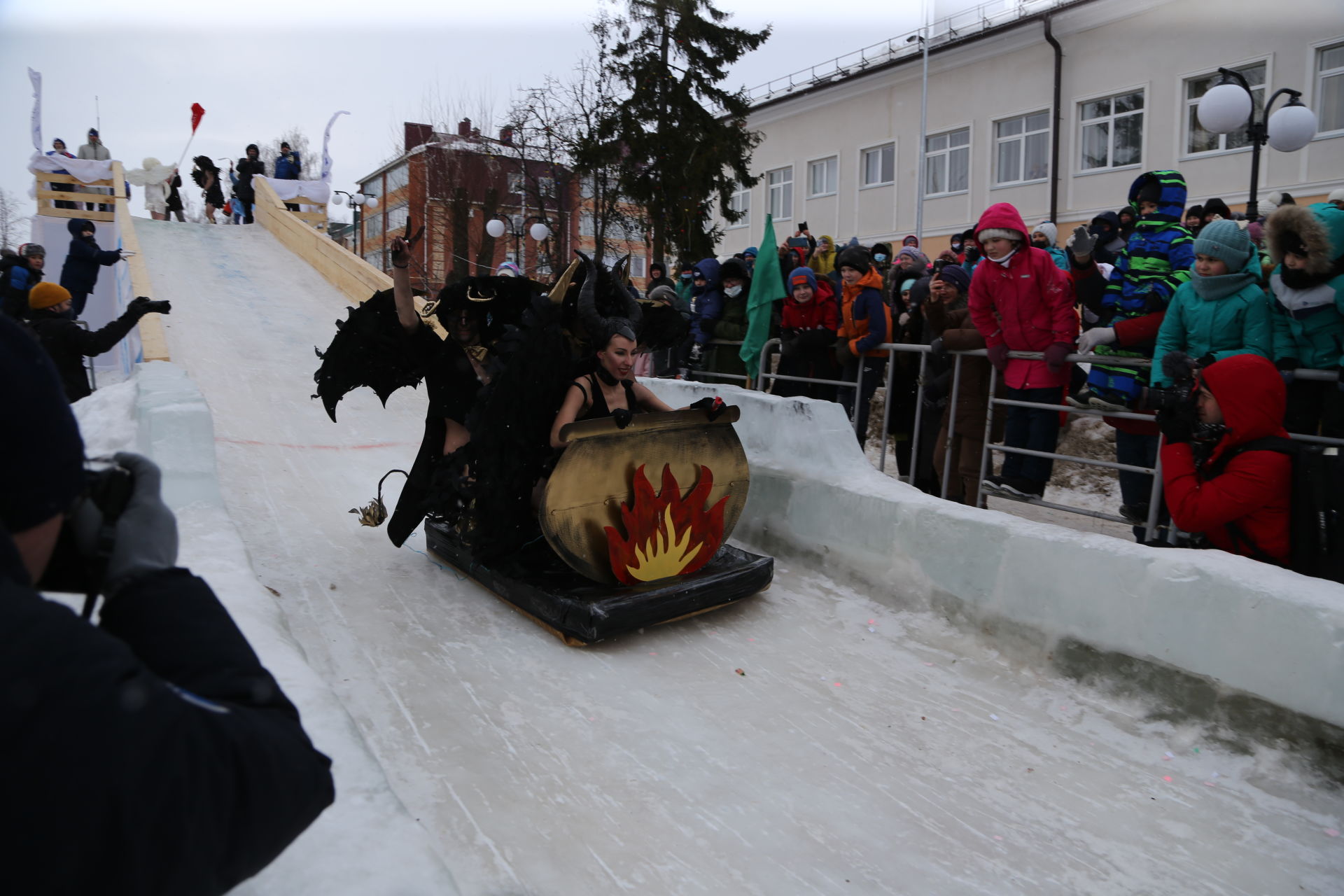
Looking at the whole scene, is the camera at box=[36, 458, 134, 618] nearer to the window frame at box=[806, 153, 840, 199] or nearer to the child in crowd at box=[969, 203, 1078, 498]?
the child in crowd at box=[969, 203, 1078, 498]

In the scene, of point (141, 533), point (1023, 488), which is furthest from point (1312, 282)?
point (141, 533)

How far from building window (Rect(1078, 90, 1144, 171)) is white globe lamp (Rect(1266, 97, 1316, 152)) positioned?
33.4ft

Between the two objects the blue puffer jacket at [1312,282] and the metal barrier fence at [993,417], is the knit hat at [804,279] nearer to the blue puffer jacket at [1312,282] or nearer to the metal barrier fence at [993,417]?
the metal barrier fence at [993,417]

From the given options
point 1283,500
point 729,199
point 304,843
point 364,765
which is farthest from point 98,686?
point 729,199

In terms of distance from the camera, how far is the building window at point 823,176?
76.2ft

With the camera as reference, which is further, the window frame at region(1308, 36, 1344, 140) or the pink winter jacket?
the window frame at region(1308, 36, 1344, 140)

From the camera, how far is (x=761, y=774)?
2678 mm

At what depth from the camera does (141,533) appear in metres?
1.02

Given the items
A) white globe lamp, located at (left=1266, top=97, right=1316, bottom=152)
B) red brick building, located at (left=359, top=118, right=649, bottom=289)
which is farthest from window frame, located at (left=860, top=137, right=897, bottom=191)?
white globe lamp, located at (left=1266, top=97, right=1316, bottom=152)

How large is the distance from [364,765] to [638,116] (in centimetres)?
1525

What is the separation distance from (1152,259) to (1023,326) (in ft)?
2.42

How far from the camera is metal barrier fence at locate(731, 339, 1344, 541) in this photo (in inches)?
154

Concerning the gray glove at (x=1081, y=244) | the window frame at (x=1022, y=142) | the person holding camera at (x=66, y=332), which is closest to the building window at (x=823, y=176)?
the window frame at (x=1022, y=142)

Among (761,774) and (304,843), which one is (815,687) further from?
(304,843)
